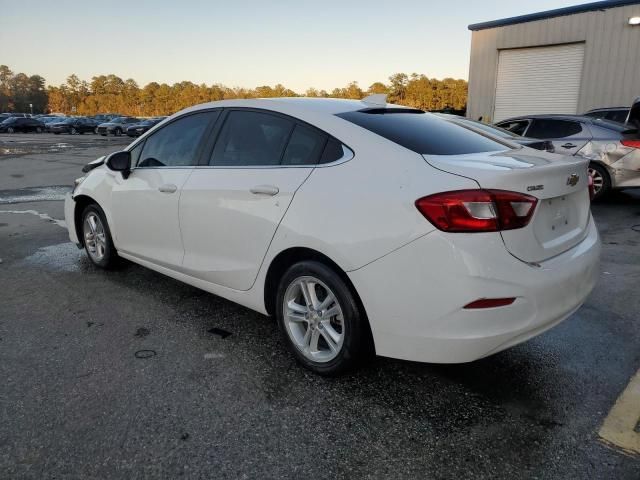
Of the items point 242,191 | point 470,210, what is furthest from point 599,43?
point 470,210

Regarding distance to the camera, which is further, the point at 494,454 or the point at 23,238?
the point at 23,238

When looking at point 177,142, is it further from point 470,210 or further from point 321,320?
point 470,210

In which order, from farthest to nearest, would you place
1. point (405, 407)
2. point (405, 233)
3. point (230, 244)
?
point (230, 244), point (405, 407), point (405, 233)

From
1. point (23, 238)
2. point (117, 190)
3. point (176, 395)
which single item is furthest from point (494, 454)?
point (23, 238)

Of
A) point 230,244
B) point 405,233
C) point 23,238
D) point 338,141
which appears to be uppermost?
point 338,141

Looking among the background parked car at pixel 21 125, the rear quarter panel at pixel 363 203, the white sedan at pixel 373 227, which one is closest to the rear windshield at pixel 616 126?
the white sedan at pixel 373 227

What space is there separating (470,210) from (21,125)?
52.8m

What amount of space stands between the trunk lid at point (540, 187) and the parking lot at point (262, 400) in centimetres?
82

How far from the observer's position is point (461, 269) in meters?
2.29

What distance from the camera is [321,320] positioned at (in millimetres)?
2893

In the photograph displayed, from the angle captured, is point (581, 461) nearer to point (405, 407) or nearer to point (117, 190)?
point (405, 407)

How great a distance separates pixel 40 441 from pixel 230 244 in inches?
58.0

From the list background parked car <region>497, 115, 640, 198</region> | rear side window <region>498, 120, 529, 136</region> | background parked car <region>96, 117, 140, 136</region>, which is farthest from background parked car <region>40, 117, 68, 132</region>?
background parked car <region>497, 115, 640, 198</region>

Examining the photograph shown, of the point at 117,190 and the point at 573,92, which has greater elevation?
the point at 573,92
